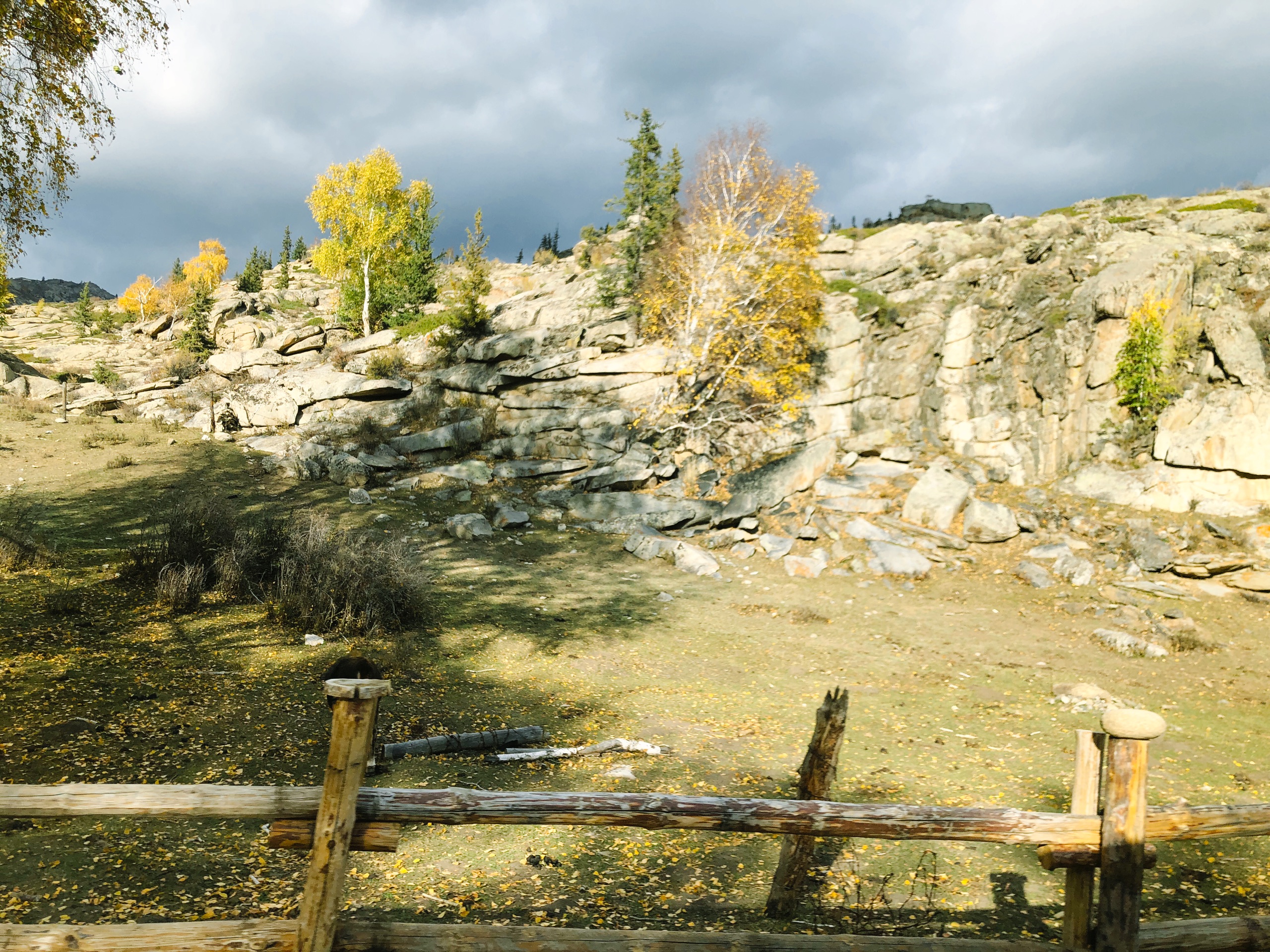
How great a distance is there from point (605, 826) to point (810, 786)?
2.14 meters

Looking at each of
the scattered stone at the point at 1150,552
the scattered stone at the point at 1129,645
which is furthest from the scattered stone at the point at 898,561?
the scattered stone at the point at 1150,552

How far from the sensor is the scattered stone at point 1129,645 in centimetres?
1230

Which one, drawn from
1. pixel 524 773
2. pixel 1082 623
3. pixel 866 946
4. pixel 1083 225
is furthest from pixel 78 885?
pixel 1083 225

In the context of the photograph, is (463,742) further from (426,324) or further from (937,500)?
(426,324)

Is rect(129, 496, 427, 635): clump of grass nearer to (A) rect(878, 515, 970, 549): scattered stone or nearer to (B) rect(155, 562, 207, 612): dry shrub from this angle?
(B) rect(155, 562, 207, 612): dry shrub

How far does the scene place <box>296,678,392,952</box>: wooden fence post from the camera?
111 inches

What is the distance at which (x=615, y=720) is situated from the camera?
8.64m

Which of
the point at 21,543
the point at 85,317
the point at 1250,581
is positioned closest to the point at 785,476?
the point at 1250,581

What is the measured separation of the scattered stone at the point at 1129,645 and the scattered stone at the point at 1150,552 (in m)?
3.32

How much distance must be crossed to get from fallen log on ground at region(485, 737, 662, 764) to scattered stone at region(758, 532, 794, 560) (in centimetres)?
1074

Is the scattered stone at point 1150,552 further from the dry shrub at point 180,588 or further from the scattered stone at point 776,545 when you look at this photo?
the dry shrub at point 180,588

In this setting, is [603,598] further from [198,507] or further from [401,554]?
[198,507]

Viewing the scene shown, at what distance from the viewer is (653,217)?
3197 cm

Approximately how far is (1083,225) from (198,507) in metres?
28.4
